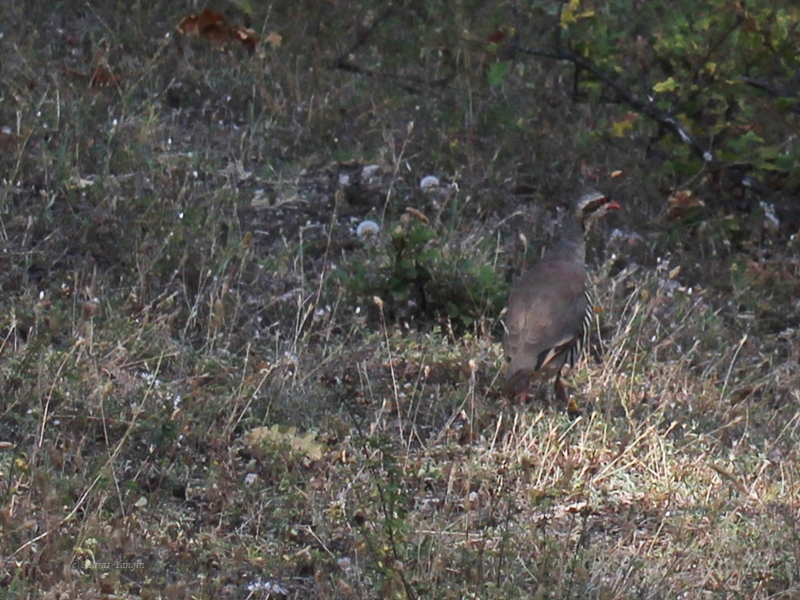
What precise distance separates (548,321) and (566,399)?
394 millimetres

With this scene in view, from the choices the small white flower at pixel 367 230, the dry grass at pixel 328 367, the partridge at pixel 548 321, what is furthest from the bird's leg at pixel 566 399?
the small white flower at pixel 367 230

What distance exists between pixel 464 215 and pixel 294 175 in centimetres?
113

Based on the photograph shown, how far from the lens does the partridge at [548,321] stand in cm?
660

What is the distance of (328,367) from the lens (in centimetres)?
679

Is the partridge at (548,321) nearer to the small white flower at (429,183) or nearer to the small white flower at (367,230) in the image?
the small white flower at (367,230)

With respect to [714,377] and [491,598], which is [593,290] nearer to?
[714,377]

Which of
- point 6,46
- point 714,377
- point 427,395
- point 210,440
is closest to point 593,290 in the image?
point 714,377

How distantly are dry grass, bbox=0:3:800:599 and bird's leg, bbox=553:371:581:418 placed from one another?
4.9 inches

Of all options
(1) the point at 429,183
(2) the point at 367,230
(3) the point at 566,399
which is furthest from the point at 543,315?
(1) the point at 429,183

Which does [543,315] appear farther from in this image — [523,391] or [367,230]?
[367,230]

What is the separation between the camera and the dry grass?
199 inches

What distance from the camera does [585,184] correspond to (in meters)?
9.25

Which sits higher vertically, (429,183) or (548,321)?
(548,321)

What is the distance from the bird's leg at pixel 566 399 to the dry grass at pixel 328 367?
125 mm
